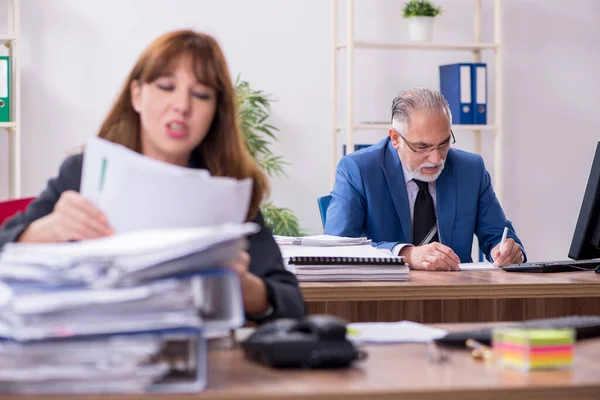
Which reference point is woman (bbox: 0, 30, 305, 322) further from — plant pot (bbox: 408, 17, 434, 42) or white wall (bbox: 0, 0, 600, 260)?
plant pot (bbox: 408, 17, 434, 42)

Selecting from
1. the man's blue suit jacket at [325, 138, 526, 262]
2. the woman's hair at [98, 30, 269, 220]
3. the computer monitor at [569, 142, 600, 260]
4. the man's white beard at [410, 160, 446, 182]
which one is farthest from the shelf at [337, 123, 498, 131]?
the woman's hair at [98, 30, 269, 220]

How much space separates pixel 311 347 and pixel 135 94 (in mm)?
686

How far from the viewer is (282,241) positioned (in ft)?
9.91

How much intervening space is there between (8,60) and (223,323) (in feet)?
11.9

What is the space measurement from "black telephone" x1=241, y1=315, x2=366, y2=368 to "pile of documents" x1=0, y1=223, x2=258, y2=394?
157mm

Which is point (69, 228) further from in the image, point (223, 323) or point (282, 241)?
point (282, 241)

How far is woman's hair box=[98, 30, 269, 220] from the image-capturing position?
1.68 metres

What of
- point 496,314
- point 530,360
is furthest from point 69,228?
point 496,314

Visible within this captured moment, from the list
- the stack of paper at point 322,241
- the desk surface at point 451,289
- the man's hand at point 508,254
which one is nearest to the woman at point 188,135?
the desk surface at point 451,289

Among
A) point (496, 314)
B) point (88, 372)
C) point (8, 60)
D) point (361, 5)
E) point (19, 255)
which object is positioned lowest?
point (496, 314)

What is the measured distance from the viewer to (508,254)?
3.16 m

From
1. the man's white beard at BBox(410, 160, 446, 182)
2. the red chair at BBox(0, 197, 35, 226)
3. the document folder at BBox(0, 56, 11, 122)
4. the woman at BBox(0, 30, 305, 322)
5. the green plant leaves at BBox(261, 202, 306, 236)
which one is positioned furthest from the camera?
the green plant leaves at BBox(261, 202, 306, 236)

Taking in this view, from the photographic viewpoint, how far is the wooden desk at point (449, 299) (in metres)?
2.53

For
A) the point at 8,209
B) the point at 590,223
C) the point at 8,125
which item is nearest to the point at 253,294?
the point at 8,209
